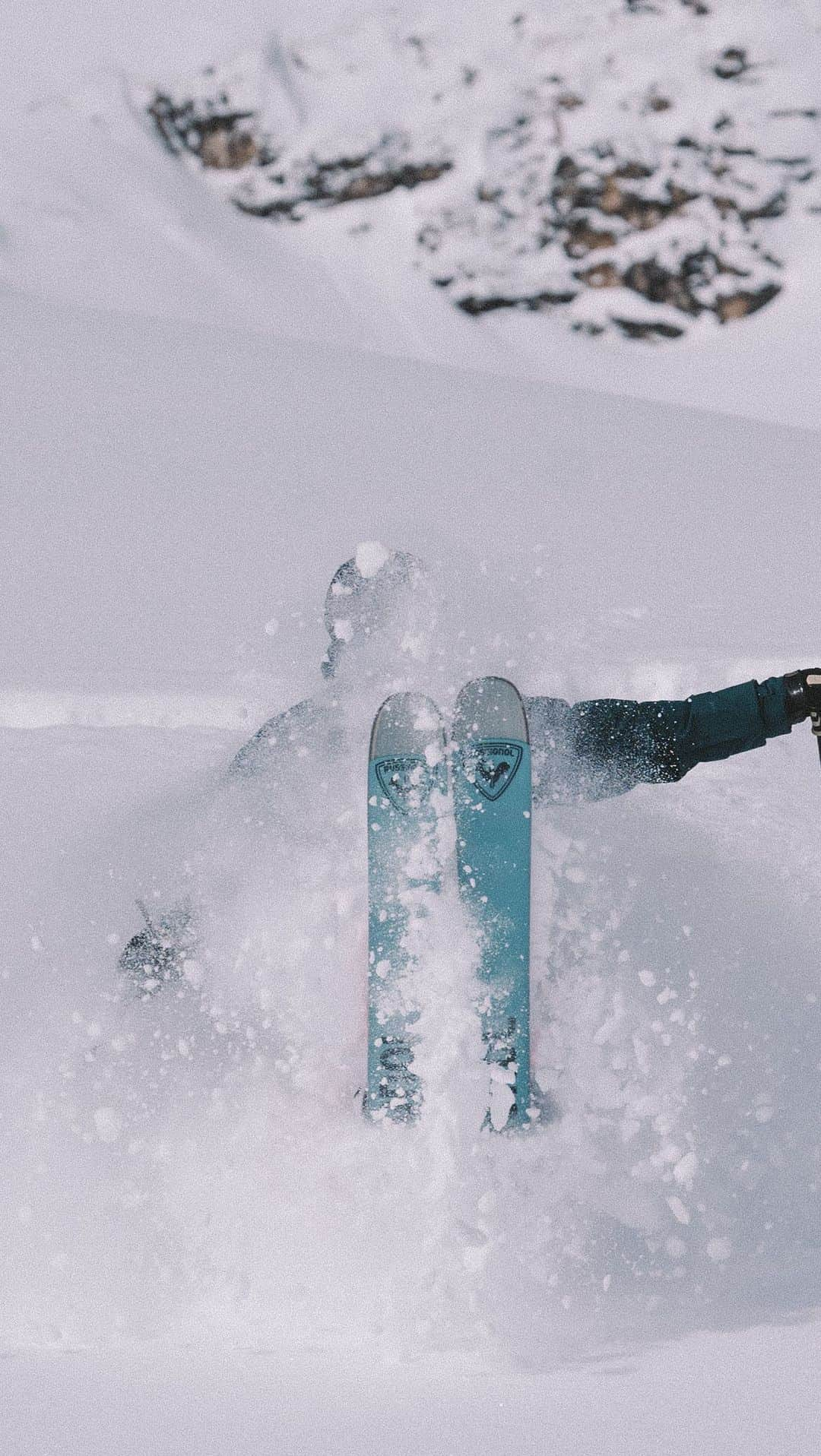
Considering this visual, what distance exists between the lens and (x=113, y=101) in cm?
1337

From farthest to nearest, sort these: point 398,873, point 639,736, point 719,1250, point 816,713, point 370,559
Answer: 1. point 370,559
2. point 639,736
3. point 398,873
4. point 816,713
5. point 719,1250

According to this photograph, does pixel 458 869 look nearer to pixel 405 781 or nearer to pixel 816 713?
pixel 405 781

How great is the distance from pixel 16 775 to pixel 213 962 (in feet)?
5.47

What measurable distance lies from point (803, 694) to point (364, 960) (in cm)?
144

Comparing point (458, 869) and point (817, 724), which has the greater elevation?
point (817, 724)

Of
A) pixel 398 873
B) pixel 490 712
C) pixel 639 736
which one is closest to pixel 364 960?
pixel 398 873

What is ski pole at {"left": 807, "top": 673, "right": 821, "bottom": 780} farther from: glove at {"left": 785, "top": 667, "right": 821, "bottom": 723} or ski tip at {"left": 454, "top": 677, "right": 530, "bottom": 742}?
ski tip at {"left": 454, "top": 677, "right": 530, "bottom": 742}

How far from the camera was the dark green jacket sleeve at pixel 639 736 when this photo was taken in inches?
114

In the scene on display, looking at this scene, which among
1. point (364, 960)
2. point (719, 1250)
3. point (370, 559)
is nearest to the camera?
point (719, 1250)

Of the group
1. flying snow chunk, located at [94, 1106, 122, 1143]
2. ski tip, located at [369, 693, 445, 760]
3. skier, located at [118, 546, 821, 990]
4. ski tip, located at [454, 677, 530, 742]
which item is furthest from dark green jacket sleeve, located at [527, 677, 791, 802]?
flying snow chunk, located at [94, 1106, 122, 1143]

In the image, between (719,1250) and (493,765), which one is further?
(493,765)

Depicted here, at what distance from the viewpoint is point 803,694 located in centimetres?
281

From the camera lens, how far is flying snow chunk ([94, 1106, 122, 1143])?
286cm

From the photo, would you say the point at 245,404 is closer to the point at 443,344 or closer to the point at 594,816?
the point at 443,344
